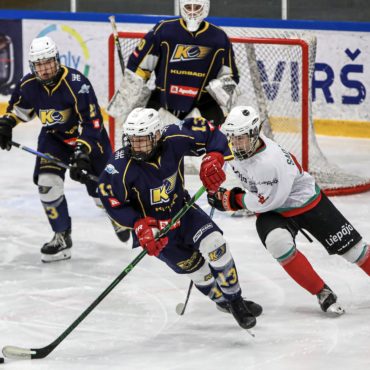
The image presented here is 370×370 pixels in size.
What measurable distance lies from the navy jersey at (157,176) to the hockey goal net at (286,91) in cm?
230

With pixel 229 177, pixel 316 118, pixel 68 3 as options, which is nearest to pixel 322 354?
pixel 229 177

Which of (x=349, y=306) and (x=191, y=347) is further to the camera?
(x=349, y=306)

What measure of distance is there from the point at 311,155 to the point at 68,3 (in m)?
2.84

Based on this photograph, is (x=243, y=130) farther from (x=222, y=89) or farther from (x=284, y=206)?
(x=222, y=89)

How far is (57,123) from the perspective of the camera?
532 centimetres

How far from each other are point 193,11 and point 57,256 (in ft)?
5.02

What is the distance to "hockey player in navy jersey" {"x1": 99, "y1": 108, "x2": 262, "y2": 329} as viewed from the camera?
4.11 metres

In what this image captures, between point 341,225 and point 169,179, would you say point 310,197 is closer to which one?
point 341,225

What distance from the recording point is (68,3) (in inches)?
344

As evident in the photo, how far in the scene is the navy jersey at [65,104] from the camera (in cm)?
525

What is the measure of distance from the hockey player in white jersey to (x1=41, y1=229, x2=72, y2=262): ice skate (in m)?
Answer: 1.23

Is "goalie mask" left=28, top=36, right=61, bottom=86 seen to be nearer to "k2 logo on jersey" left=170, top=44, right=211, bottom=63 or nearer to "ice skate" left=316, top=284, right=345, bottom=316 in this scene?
"k2 logo on jersey" left=170, top=44, right=211, bottom=63

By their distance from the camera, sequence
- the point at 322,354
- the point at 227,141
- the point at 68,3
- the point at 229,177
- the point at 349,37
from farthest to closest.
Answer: the point at 68,3, the point at 349,37, the point at 229,177, the point at 227,141, the point at 322,354

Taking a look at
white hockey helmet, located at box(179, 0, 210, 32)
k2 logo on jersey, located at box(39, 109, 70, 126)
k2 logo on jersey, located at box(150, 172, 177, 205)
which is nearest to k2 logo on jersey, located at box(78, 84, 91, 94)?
k2 logo on jersey, located at box(39, 109, 70, 126)
